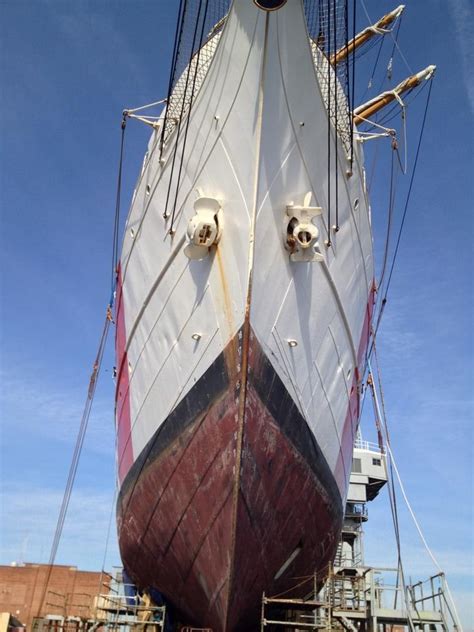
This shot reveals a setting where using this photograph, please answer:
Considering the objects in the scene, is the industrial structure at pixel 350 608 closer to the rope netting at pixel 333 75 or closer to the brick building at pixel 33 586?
the rope netting at pixel 333 75

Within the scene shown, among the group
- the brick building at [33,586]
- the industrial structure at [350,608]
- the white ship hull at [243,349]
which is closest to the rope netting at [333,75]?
the white ship hull at [243,349]

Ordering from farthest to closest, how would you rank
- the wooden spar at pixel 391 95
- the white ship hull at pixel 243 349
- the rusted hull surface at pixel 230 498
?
the wooden spar at pixel 391 95, the white ship hull at pixel 243 349, the rusted hull surface at pixel 230 498

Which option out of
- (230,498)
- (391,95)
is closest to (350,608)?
(230,498)

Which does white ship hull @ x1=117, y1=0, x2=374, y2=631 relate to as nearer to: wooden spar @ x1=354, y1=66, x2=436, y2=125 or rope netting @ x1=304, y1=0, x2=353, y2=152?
rope netting @ x1=304, y1=0, x2=353, y2=152

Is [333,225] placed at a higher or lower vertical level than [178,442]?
higher

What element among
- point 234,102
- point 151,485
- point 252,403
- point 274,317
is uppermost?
point 234,102

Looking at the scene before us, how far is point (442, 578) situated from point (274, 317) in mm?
4955

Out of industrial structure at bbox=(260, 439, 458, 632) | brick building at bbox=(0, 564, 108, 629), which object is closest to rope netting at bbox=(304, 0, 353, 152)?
industrial structure at bbox=(260, 439, 458, 632)

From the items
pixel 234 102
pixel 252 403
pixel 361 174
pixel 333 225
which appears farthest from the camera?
pixel 361 174

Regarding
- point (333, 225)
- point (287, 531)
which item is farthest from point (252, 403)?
point (333, 225)

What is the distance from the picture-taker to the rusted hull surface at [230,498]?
279 inches

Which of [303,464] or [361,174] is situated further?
[361,174]

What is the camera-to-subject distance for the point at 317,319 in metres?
8.09

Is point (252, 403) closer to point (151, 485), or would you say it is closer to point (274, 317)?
point (274, 317)
